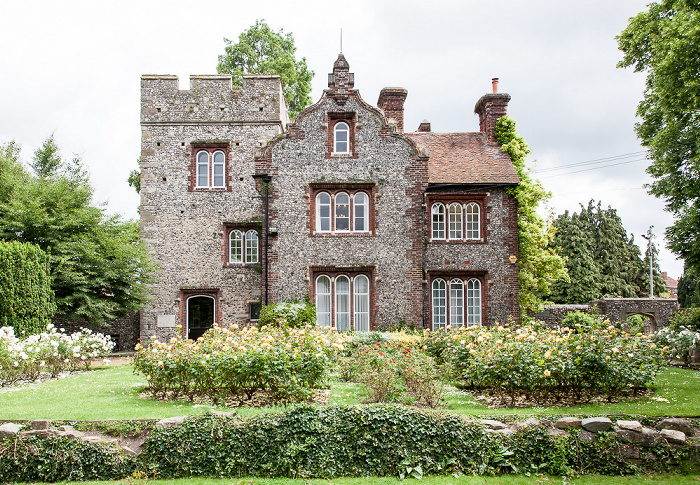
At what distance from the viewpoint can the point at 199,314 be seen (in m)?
22.5

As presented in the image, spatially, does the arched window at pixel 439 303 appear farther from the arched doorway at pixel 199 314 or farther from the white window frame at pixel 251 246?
the arched doorway at pixel 199 314

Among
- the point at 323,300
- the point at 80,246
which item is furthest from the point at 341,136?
the point at 80,246

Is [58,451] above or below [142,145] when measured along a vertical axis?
below

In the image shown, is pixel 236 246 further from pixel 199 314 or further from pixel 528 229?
pixel 528 229

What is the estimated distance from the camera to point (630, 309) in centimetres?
2966

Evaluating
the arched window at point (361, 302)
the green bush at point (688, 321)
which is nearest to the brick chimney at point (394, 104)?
the arched window at point (361, 302)

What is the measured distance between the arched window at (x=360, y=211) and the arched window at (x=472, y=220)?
4.39m

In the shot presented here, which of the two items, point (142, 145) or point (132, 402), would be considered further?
point (142, 145)

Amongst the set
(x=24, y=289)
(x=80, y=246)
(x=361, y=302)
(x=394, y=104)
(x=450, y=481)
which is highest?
(x=394, y=104)

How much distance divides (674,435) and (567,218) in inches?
1362

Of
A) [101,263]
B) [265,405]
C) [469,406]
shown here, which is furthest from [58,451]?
[101,263]

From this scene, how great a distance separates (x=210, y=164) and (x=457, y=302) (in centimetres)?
1137

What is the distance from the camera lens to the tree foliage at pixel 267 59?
102 feet

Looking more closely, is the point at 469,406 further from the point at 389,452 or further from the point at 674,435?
the point at 674,435
